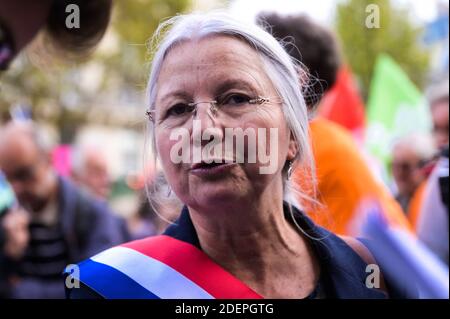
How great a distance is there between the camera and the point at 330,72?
1796mm

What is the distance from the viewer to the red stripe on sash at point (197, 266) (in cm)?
127

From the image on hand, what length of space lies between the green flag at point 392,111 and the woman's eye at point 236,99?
11.1 ft

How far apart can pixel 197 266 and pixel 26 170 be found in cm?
223

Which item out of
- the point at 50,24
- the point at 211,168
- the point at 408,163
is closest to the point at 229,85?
the point at 211,168

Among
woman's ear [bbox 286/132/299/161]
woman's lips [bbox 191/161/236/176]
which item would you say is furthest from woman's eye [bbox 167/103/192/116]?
woman's ear [bbox 286/132/299/161]

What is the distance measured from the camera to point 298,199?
145 centimetres

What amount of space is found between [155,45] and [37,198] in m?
2.09

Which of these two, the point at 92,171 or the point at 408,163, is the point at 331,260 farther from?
the point at 92,171

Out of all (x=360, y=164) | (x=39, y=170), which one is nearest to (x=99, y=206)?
(x=39, y=170)

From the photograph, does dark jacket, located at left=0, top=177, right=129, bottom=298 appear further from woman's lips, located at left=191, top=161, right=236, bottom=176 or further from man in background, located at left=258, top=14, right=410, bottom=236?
woman's lips, located at left=191, top=161, right=236, bottom=176

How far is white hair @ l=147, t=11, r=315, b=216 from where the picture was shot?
3.98 ft

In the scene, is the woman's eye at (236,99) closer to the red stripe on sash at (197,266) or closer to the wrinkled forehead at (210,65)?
the wrinkled forehead at (210,65)

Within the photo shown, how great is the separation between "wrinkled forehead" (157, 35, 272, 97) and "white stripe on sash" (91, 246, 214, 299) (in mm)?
324

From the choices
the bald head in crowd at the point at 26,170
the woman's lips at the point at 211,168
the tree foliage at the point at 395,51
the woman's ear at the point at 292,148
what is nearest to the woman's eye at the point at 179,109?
the woman's lips at the point at 211,168
